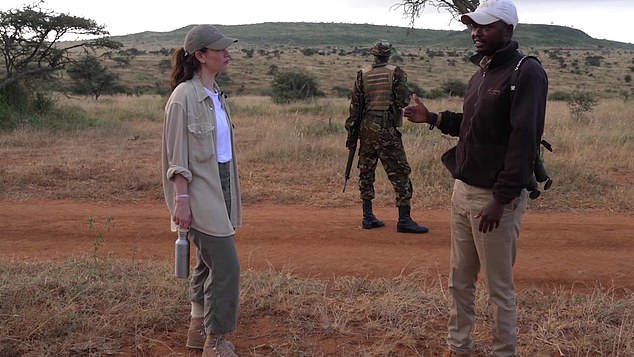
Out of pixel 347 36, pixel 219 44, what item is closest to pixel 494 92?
pixel 219 44

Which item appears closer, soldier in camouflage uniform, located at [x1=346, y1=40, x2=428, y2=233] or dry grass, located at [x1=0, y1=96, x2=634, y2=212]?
soldier in camouflage uniform, located at [x1=346, y1=40, x2=428, y2=233]

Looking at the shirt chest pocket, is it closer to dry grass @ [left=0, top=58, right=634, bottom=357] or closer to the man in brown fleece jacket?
dry grass @ [left=0, top=58, right=634, bottom=357]

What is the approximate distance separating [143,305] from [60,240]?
2701 millimetres

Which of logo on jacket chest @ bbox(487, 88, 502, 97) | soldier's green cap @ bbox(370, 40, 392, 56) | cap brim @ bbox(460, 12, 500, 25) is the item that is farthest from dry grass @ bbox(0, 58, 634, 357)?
soldier's green cap @ bbox(370, 40, 392, 56)

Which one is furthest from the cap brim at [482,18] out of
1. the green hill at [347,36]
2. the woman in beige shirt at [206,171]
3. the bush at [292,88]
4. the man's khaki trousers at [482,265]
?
the green hill at [347,36]

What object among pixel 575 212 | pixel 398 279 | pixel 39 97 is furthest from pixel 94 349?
pixel 39 97

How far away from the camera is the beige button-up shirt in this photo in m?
3.16

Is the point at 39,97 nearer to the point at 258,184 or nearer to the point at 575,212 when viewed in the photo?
the point at 258,184

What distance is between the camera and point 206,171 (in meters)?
3.21

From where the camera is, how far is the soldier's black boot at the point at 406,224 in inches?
259

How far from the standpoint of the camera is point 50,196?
8023 mm

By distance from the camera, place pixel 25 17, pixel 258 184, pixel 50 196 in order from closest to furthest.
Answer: pixel 50 196 → pixel 258 184 → pixel 25 17

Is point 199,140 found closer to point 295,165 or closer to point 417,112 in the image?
point 417,112

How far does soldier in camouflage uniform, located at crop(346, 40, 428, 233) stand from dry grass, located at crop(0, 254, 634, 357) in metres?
2.08
